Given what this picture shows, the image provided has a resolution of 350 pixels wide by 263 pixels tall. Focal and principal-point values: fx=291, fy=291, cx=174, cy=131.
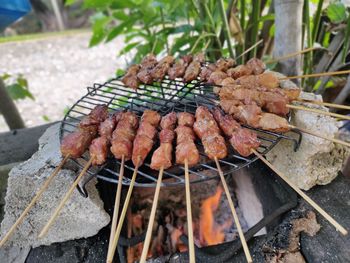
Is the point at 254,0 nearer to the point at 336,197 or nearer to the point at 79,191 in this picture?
the point at 336,197

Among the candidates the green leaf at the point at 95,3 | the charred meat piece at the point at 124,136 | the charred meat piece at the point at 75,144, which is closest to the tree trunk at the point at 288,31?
the charred meat piece at the point at 124,136

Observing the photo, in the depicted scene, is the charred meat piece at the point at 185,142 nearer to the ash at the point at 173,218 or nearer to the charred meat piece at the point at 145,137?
the charred meat piece at the point at 145,137

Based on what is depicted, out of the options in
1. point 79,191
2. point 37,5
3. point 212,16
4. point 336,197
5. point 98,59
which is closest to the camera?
point 79,191

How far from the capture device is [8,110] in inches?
144

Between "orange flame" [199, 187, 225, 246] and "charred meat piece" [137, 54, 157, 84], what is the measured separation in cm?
120

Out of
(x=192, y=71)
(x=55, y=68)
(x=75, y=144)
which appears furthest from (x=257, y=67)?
(x=55, y=68)

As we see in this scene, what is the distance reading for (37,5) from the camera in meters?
17.4

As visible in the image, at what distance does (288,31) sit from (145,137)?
1.70m

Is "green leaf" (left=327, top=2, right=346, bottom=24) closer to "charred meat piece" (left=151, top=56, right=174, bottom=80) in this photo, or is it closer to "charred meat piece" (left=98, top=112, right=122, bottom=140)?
"charred meat piece" (left=151, top=56, right=174, bottom=80)

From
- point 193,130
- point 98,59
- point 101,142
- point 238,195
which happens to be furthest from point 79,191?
point 98,59

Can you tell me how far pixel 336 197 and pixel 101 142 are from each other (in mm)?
1542

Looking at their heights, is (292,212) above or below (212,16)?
below

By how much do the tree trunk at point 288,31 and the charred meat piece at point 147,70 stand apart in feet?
3.87

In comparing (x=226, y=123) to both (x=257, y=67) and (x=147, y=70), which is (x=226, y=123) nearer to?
(x=257, y=67)
